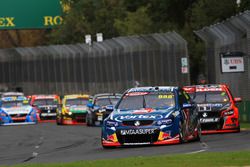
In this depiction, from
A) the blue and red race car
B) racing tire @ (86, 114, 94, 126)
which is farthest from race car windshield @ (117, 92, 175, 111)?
racing tire @ (86, 114, 94, 126)

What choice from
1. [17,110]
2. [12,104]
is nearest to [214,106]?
[17,110]

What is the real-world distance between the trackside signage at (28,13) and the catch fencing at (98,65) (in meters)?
2.03

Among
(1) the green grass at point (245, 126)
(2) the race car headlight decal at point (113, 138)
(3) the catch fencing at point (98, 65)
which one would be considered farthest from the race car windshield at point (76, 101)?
(2) the race car headlight decal at point (113, 138)

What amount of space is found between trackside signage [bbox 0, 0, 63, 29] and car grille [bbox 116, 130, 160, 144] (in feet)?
135

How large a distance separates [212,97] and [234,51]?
8.13 metres

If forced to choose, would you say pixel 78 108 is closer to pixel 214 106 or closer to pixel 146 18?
pixel 214 106

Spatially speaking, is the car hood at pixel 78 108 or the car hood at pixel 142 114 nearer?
the car hood at pixel 142 114

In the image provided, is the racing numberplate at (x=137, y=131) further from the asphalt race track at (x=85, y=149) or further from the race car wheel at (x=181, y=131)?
the race car wheel at (x=181, y=131)

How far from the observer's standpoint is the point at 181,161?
54.1 feet

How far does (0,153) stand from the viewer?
2223 centimetres

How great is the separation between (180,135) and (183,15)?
53784 mm

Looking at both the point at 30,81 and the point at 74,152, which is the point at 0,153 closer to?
the point at 74,152

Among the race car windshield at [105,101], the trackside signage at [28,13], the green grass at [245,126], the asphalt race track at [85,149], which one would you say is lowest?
the asphalt race track at [85,149]

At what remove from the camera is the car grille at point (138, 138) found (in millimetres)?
21094
